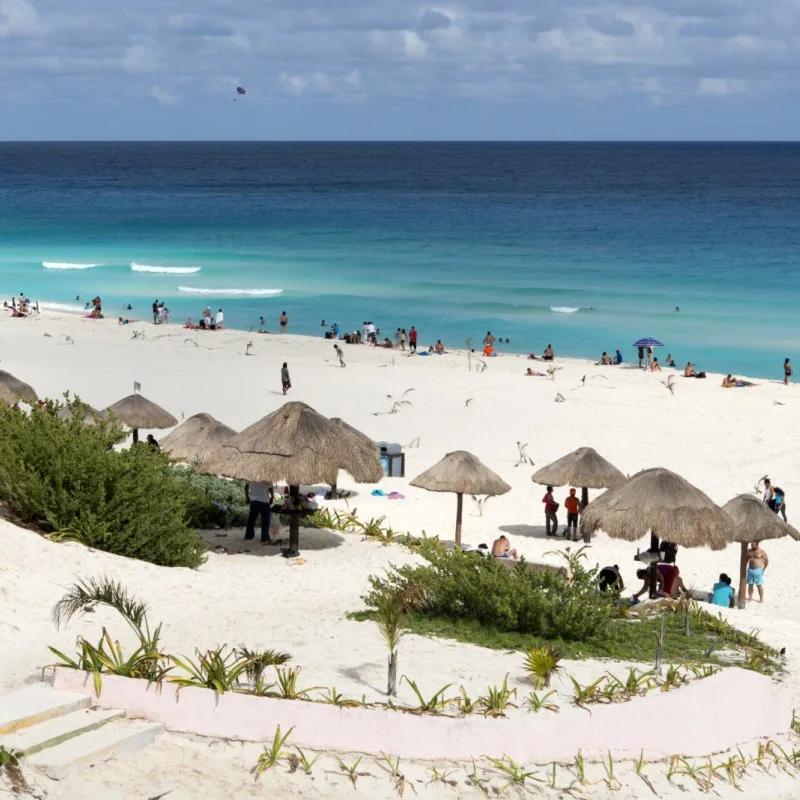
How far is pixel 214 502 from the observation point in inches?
611

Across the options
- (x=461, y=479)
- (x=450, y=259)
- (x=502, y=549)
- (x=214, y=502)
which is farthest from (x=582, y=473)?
(x=450, y=259)

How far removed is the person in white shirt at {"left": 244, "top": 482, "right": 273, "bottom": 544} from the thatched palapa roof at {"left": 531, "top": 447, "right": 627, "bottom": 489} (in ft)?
14.5

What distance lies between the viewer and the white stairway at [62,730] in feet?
24.5

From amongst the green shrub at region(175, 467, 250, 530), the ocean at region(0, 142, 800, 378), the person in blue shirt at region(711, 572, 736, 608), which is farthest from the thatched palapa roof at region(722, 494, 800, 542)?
the ocean at region(0, 142, 800, 378)

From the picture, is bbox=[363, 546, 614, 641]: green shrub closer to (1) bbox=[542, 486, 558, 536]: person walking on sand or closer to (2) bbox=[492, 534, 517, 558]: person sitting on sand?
(2) bbox=[492, 534, 517, 558]: person sitting on sand

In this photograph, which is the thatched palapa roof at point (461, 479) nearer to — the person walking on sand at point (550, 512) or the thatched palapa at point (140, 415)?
the person walking on sand at point (550, 512)

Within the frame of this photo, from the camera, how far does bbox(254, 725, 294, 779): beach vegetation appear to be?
25.3ft

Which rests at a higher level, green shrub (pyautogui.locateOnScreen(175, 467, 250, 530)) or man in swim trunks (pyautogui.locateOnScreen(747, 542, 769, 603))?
green shrub (pyautogui.locateOnScreen(175, 467, 250, 530))

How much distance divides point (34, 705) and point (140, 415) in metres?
11.5

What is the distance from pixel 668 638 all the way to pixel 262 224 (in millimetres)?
69120

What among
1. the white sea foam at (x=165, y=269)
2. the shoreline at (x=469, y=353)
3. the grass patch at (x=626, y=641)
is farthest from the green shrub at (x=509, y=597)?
the white sea foam at (x=165, y=269)

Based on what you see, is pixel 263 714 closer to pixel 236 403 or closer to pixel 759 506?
pixel 759 506

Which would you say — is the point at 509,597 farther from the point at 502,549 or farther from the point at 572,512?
the point at 572,512

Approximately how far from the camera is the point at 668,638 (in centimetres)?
1077
